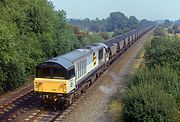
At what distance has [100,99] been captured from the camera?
86.6 feet

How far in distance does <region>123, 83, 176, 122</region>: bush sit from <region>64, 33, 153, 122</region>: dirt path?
2.24 metres

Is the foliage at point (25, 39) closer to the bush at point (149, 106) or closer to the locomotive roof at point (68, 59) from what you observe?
the locomotive roof at point (68, 59)

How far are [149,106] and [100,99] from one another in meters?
8.39

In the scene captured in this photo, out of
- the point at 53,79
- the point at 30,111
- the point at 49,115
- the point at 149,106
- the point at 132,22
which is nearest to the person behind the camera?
the point at 149,106

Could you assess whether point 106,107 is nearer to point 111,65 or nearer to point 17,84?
point 17,84

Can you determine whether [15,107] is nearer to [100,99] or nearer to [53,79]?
[53,79]

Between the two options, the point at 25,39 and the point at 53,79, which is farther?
the point at 25,39

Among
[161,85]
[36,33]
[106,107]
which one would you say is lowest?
[106,107]

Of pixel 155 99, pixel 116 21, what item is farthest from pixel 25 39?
pixel 116 21

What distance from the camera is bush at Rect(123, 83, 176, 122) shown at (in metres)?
18.1

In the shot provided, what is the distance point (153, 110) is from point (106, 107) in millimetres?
6419

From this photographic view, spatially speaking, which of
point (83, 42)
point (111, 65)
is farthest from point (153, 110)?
point (83, 42)

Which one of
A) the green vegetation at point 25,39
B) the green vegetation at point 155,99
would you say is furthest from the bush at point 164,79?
the green vegetation at point 25,39

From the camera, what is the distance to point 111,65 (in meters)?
44.0
